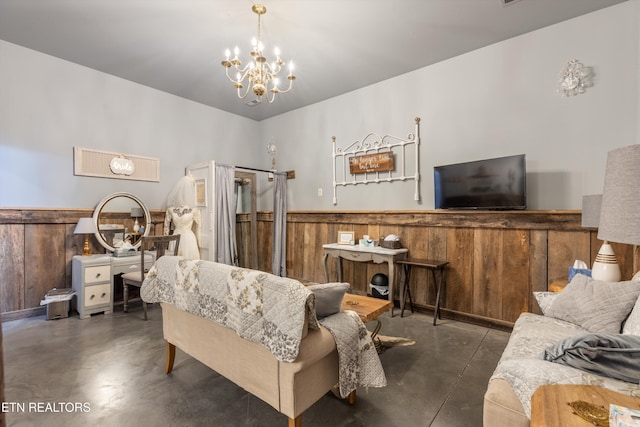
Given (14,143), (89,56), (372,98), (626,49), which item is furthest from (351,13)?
(14,143)

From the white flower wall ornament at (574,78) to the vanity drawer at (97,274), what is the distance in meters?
4.96

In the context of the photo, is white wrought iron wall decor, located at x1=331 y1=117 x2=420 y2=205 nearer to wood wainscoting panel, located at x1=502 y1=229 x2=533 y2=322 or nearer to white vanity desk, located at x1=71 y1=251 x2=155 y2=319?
wood wainscoting panel, located at x1=502 y1=229 x2=533 y2=322

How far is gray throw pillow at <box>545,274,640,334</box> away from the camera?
165cm

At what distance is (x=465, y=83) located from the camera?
10.8ft

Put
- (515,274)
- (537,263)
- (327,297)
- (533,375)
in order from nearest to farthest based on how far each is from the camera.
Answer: (533,375)
(327,297)
(537,263)
(515,274)

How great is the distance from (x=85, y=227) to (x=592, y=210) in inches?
189

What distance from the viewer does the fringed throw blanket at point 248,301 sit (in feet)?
4.43

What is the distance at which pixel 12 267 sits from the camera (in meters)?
3.18

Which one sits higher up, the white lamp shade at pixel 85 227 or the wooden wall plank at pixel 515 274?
the white lamp shade at pixel 85 227

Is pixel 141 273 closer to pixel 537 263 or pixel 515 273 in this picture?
pixel 515 273

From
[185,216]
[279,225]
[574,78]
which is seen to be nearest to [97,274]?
[185,216]

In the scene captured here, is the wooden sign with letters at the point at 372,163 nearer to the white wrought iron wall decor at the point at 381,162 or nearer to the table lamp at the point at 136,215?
the white wrought iron wall decor at the point at 381,162

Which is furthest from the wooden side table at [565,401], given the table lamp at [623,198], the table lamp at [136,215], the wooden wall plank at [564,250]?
the table lamp at [136,215]

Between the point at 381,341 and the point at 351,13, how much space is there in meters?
2.85
